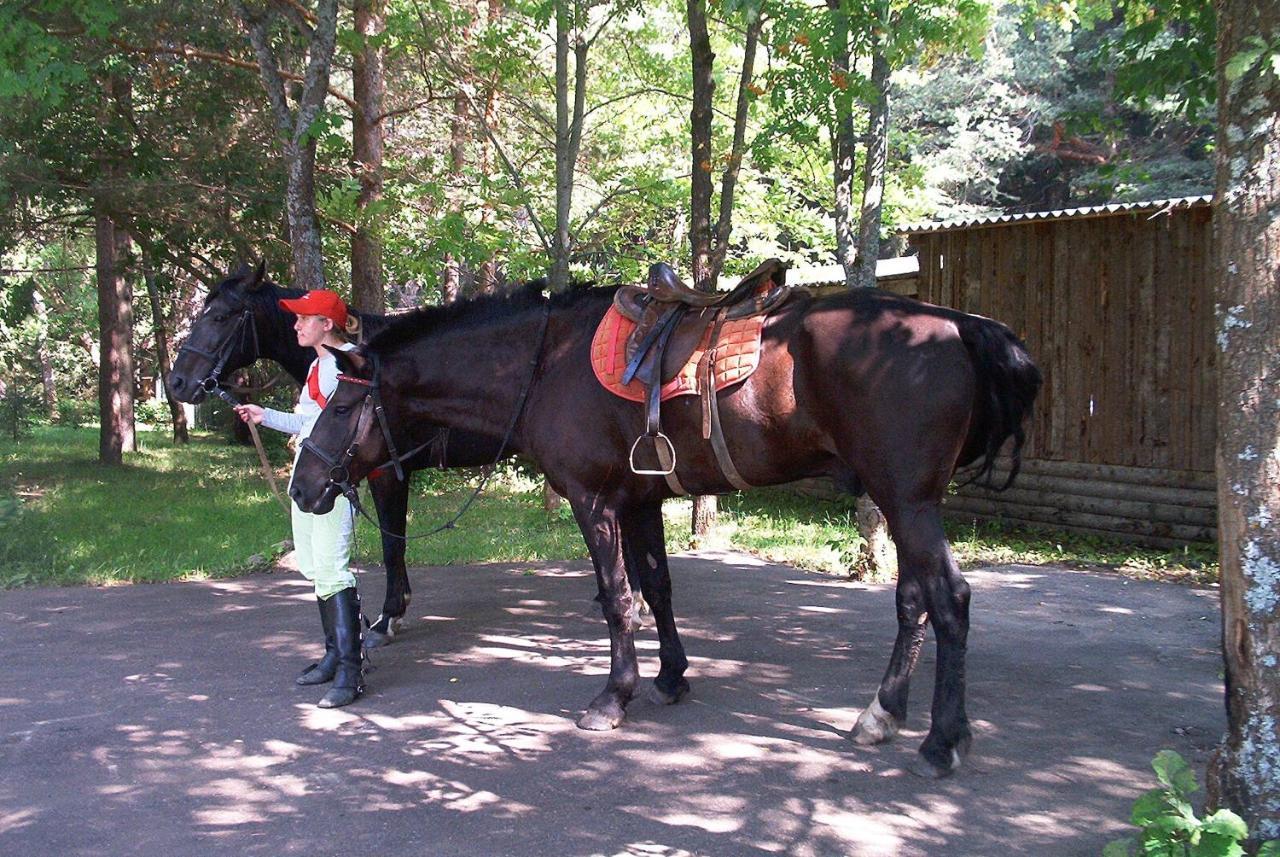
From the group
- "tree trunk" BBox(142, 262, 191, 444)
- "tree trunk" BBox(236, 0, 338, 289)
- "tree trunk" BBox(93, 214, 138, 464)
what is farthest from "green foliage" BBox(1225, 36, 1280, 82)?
"tree trunk" BBox(93, 214, 138, 464)

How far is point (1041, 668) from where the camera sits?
20.3 ft

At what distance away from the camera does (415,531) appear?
1202 cm

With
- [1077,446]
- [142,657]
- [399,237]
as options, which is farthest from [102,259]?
[1077,446]

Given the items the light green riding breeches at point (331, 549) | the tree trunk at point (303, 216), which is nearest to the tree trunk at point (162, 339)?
the tree trunk at point (303, 216)

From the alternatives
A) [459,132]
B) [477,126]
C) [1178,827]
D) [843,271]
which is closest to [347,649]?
[1178,827]

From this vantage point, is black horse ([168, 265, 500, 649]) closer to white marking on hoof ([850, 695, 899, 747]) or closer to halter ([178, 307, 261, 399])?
halter ([178, 307, 261, 399])

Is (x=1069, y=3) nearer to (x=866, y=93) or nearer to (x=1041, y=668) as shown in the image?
(x=866, y=93)

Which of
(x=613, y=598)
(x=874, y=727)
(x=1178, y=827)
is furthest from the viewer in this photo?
(x=613, y=598)

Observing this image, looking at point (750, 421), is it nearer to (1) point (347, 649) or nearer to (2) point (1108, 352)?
(1) point (347, 649)

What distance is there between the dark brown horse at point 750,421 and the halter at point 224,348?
1.94m

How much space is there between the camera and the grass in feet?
31.2

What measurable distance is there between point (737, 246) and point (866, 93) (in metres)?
12.6

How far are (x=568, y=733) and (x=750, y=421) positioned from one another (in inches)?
69.5

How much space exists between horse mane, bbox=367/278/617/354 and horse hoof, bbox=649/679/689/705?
2.14 m
